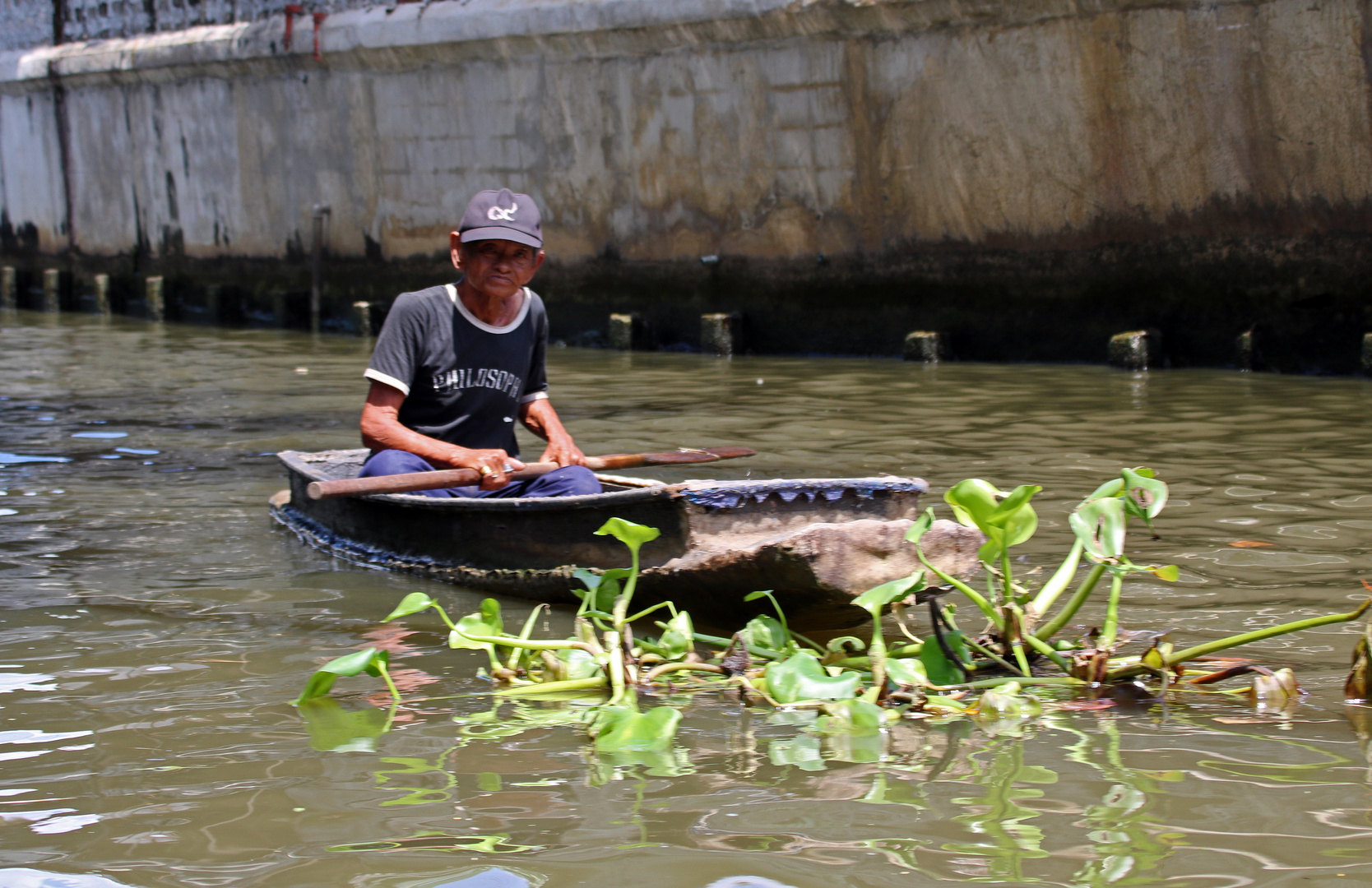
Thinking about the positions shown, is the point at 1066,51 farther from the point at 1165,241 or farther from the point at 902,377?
the point at 902,377

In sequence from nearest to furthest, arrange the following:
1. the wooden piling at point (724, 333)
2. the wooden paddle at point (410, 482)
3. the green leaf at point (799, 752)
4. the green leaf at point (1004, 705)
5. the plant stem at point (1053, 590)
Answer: the green leaf at point (799, 752), the green leaf at point (1004, 705), the plant stem at point (1053, 590), the wooden paddle at point (410, 482), the wooden piling at point (724, 333)

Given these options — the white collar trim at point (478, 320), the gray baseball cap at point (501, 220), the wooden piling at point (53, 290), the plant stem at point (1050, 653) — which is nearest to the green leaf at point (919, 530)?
the plant stem at point (1050, 653)

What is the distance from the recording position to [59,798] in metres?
2.98

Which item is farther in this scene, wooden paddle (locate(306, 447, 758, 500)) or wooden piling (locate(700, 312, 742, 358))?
wooden piling (locate(700, 312, 742, 358))

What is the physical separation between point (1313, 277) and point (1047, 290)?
6.33ft

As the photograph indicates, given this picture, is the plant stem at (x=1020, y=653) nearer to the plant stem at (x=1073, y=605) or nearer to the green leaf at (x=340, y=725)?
the plant stem at (x=1073, y=605)

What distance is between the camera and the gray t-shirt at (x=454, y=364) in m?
5.30

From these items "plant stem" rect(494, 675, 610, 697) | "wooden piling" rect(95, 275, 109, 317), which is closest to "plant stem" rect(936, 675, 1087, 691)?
"plant stem" rect(494, 675, 610, 697)

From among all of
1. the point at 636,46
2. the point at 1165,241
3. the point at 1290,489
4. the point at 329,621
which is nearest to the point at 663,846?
the point at 329,621

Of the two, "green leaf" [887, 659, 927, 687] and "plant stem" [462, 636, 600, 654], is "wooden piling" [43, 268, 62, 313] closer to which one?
"plant stem" [462, 636, 600, 654]

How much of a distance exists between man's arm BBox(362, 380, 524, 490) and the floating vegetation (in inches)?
50.3

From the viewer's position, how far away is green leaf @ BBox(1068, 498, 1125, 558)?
361cm

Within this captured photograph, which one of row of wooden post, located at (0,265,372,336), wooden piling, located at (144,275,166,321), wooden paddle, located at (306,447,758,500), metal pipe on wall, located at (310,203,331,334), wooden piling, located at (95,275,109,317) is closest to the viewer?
wooden paddle, located at (306,447,758,500)

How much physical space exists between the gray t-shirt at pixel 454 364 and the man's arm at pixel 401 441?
66 millimetres
